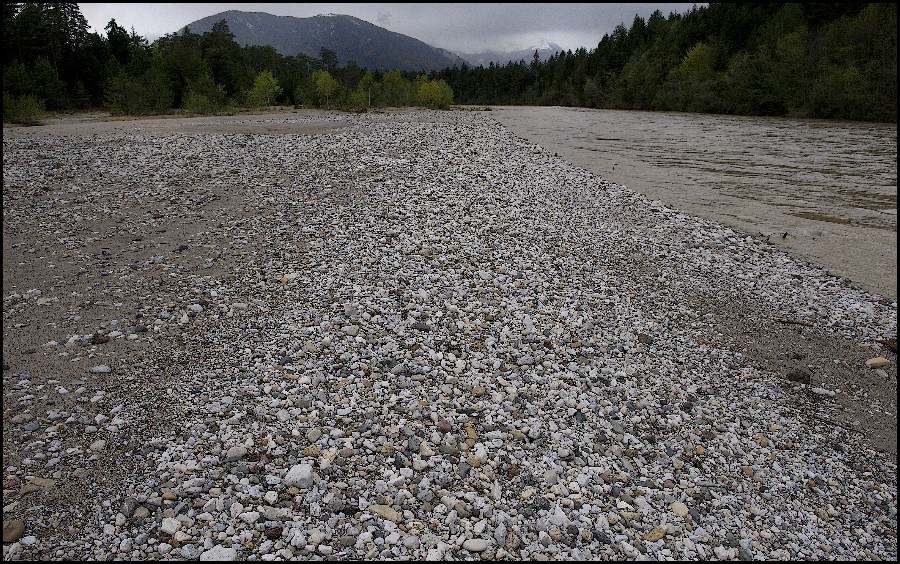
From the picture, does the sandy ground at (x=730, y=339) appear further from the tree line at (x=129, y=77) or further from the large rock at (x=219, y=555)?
the tree line at (x=129, y=77)

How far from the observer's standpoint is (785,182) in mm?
21781

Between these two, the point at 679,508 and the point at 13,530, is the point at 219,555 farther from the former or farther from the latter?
the point at 679,508

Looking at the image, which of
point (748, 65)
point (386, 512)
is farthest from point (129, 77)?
point (748, 65)

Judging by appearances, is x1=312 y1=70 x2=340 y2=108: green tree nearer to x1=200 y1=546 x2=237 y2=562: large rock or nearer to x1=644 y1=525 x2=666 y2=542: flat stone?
x1=200 y1=546 x2=237 y2=562: large rock

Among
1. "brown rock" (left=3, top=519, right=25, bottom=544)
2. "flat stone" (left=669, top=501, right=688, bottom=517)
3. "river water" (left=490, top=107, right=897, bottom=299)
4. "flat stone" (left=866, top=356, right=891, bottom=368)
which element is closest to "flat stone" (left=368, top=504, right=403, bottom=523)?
"flat stone" (left=669, top=501, right=688, bottom=517)

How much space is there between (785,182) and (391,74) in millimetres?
71260

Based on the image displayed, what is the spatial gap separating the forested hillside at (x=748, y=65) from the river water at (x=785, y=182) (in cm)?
1409

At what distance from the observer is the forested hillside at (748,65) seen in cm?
5247

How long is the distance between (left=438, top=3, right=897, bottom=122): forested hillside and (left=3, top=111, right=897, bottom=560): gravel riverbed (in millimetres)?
53536

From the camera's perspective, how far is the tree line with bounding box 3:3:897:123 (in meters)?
42.5

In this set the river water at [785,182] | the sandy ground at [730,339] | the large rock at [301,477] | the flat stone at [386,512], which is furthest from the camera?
the river water at [785,182]

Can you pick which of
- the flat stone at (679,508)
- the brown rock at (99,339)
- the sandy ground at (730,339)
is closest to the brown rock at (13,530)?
the sandy ground at (730,339)

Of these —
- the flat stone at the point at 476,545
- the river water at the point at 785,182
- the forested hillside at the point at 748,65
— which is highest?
the forested hillside at the point at 748,65

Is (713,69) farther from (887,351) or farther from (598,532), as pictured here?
(598,532)
